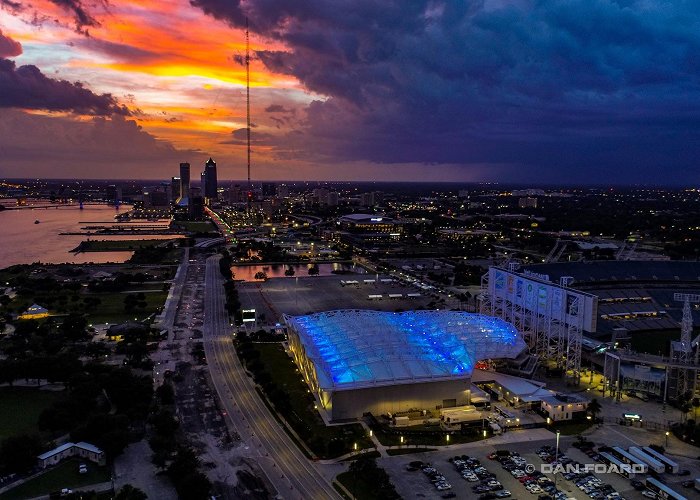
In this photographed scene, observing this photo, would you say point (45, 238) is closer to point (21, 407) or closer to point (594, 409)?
point (21, 407)

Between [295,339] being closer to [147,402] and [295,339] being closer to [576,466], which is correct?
[147,402]

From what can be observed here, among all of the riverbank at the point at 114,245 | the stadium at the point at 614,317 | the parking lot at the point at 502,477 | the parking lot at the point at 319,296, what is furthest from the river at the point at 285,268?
the parking lot at the point at 502,477

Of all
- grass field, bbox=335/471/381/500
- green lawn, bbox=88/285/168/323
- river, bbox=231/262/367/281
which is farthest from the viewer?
river, bbox=231/262/367/281

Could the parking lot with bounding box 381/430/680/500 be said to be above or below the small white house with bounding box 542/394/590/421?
below

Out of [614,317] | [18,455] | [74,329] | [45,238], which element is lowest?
[18,455]

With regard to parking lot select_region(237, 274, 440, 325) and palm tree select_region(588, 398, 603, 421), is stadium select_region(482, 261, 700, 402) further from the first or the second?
parking lot select_region(237, 274, 440, 325)

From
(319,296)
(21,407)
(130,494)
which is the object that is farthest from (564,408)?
(319,296)

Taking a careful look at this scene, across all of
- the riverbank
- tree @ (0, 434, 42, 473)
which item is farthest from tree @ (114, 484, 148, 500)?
the riverbank
